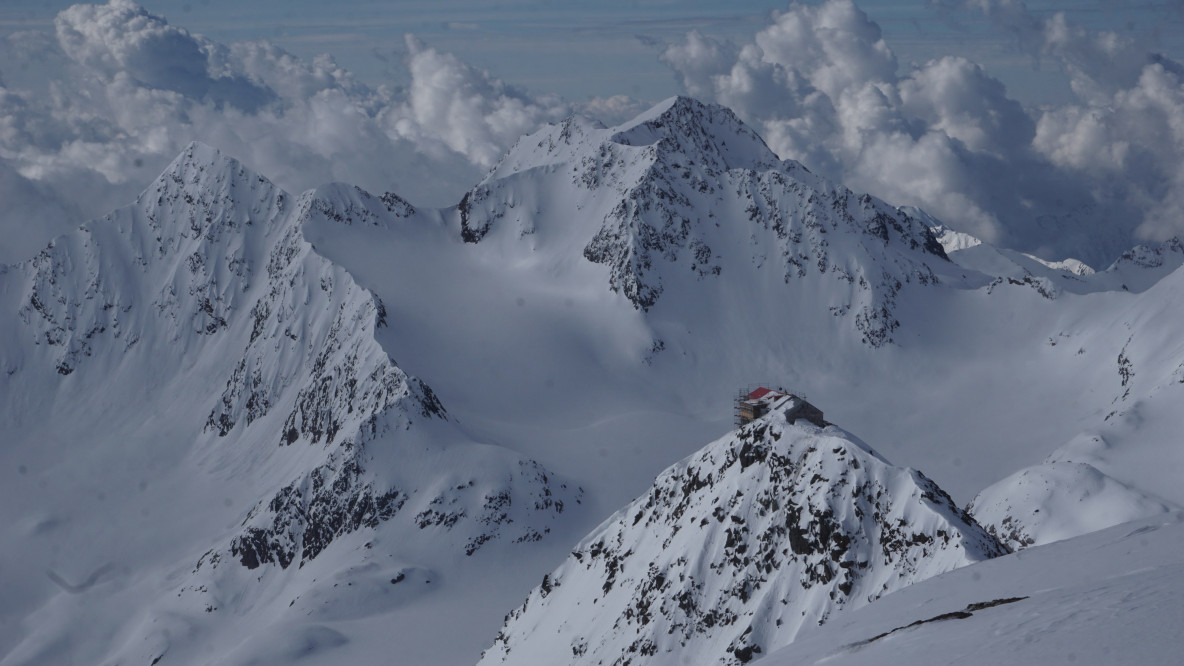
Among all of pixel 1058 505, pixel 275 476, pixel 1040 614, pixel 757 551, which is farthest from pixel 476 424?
pixel 1040 614

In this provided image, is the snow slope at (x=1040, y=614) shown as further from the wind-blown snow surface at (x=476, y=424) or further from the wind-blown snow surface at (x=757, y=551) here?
the wind-blown snow surface at (x=476, y=424)

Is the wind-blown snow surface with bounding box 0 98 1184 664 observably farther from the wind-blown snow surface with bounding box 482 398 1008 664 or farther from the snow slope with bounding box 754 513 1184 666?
the snow slope with bounding box 754 513 1184 666

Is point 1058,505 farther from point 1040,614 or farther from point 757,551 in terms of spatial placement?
point 1040,614

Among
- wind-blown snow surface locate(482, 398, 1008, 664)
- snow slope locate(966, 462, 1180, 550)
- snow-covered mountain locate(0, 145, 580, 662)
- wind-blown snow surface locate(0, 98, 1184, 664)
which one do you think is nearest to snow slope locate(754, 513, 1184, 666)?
wind-blown snow surface locate(482, 398, 1008, 664)

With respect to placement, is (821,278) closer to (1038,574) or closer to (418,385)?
(418,385)

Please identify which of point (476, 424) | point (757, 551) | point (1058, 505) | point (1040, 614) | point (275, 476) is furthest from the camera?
point (275, 476)
